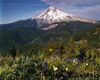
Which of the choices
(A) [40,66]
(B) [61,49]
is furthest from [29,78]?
(B) [61,49]

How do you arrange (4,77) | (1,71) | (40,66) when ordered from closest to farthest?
(4,77), (1,71), (40,66)

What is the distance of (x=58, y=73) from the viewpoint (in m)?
4.60

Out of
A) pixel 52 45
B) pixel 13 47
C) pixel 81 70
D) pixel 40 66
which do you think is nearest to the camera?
pixel 40 66

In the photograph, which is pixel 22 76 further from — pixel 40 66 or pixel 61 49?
pixel 61 49

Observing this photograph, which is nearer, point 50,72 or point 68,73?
point 50,72

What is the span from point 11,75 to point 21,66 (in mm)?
693

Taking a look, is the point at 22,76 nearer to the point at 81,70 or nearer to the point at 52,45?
the point at 81,70

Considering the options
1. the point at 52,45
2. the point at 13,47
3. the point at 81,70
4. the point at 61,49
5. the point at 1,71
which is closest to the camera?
the point at 1,71

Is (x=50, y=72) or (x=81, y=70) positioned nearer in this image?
(x=50, y=72)

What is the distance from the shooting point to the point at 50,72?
4562 mm

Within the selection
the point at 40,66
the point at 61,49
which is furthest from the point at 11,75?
the point at 61,49

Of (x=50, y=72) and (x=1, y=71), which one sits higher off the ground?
(x=1, y=71)

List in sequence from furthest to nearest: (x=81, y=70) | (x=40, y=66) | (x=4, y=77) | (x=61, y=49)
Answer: (x=61, y=49) < (x=81, y=70) < (x=40, y=66) < (x=4, y=77)

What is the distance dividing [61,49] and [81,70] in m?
19.4
